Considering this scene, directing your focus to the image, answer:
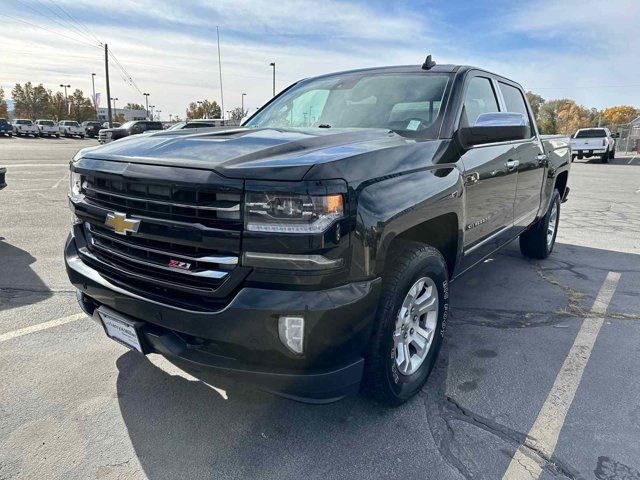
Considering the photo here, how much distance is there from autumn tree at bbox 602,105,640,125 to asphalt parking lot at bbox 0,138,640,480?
391ft

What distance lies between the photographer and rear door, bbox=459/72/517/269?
10.7 ft

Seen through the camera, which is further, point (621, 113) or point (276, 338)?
point (621, 113)

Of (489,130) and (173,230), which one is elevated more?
(489,130)

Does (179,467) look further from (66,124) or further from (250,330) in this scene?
(66,124)

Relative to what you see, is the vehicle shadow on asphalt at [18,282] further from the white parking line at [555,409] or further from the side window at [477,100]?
the white parking line at [555,409]

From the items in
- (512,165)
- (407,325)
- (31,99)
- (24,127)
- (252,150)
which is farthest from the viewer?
(31,99)

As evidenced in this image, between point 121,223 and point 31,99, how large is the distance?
95.1 metres

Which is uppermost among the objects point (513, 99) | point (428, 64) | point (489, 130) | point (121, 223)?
point (428, 64)

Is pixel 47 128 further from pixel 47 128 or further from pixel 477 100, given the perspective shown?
pixel 477 100

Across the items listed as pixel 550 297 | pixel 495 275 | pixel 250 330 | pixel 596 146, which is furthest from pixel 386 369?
pixel 596 146

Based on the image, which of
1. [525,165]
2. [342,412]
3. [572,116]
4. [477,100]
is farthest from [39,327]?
[572,116]

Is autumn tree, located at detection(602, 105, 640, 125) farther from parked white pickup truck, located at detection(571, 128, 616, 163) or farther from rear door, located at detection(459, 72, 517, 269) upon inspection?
rear door, located at detection(459, 72, 517, 269)

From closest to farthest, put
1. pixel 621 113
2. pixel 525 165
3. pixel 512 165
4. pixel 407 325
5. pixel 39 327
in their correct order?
pixel 407 325
pixel 39 327
pixel 512 165
pixel 525 165
pixel 621 113

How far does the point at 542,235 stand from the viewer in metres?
5.69
